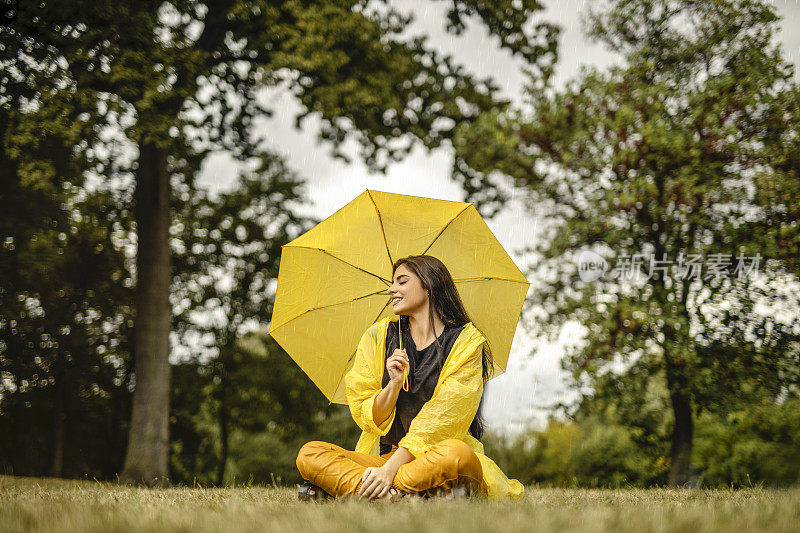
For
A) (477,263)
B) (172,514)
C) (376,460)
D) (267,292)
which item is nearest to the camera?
(172,514)

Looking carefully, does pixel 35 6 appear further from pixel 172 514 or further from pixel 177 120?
pixel 172 514

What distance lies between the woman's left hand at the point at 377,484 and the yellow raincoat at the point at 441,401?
220 millimetres

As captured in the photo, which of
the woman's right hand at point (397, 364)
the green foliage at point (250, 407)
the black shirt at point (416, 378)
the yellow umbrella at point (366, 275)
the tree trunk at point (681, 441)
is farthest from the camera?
the green foliage at point (250, 407)

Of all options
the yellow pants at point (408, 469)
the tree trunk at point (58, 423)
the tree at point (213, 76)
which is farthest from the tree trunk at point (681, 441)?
the tree trunk at point (58, 423)

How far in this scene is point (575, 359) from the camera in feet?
31.9

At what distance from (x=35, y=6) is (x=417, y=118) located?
5.98 m

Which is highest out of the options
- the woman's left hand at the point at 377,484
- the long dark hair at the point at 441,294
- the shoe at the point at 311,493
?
the long dark hair at the point at 441,294

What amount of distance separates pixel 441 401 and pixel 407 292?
0.80 meters

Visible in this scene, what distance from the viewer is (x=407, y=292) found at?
4.18m

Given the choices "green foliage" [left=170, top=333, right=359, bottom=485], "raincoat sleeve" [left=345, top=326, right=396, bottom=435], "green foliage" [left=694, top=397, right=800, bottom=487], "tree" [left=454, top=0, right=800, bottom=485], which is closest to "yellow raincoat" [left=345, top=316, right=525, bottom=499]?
"raincoat sleeve" [left=345, top=326, right=396, bottom=435]

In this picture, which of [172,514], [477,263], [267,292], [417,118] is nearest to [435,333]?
[477,263]

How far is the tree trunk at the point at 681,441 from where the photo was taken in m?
9.88

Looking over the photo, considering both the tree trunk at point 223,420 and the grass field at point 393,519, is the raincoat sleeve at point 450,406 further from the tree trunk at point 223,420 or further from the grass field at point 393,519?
the tree trunk at point 223,420

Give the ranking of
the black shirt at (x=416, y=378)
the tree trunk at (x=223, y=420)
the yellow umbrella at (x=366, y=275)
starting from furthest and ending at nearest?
the tree trunk at (x=223, y=420) → the yellow umbrella at (x=366, y=275) → the black shirt at (x=416, y=378)
